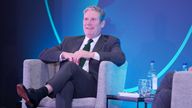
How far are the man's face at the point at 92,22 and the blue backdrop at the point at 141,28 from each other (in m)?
0.52

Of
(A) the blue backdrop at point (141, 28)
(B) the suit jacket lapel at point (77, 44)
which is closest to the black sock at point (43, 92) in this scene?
(B) the suit jacket lapel at point (77, 44)

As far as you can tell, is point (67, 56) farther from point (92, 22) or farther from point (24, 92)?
point (24, 92)

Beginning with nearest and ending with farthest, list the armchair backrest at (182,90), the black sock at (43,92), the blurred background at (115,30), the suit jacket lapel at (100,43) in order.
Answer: the armchair backrest at (182,90), the black sock at (43,92), the suit jacket lapel at (100,43), the blurred background at (115,30)

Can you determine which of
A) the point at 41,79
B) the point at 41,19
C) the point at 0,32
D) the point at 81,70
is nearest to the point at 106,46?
the point at 81,70

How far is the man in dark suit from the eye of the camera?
136 inches

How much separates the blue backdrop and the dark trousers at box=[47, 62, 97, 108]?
86 centimetres

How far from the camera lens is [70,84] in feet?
11.8

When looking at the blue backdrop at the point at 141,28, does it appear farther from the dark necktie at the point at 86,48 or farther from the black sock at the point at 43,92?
the black sock at the point at 43,92

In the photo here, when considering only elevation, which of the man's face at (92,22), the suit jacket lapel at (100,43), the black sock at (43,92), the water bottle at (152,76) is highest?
the man's face at (92,22)

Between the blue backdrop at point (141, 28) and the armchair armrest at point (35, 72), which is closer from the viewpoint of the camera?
the armchair armrest at point (35, 72)

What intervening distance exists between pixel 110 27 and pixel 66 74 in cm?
132

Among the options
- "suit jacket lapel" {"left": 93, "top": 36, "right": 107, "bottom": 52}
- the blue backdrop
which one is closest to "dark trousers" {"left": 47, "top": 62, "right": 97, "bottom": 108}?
"suit jacket lapel" {"left": 93, "top": 36, "right": 107, "bottom": 52}

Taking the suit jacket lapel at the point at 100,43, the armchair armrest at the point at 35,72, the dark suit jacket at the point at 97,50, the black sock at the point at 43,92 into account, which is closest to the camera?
the black sock at the point at 43,92

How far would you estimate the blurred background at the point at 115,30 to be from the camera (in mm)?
4156
